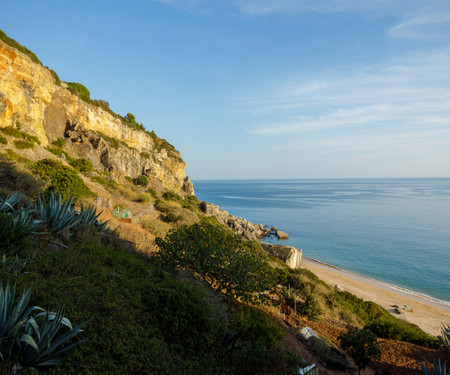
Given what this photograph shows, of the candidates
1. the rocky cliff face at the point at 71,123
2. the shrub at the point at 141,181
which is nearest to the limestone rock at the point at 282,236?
the rocky cliff face at the point at 71,123

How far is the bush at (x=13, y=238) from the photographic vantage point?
212 inches

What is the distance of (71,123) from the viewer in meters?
35.5

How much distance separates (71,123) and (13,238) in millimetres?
35655

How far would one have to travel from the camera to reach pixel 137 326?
445 centimetres

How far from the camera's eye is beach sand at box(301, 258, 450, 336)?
67.0 feet

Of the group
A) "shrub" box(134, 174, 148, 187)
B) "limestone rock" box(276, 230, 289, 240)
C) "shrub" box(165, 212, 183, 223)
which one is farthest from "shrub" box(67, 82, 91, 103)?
"limestone rock" box(276, 230, 289, 240)

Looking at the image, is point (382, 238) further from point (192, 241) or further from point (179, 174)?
point (192, 241)

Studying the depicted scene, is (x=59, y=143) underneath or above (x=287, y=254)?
above

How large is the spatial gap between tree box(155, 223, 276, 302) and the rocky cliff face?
23.4 metres

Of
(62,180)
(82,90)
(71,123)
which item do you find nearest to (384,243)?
(62,180)

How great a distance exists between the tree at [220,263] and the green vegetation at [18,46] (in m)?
30.4

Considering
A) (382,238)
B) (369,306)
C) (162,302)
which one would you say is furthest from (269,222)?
(162,302)

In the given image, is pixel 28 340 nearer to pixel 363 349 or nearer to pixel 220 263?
pixel 220 263

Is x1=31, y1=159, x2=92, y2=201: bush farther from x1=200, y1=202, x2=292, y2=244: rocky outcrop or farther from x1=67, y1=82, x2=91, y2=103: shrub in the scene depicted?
x1=200, y1=202, x2=292, y2=244: rocky outcrop
